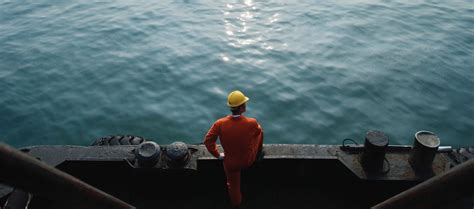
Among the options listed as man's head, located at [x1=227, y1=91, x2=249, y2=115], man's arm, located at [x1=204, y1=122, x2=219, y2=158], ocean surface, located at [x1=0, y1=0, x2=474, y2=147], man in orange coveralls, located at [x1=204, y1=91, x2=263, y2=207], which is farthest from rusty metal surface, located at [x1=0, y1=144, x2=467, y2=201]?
ocean surface, located at [x1=0, y1=0, x2=474, y2=147]

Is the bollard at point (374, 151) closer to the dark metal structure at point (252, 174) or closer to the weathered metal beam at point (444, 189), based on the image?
the dark metal structure at point (252, 174)

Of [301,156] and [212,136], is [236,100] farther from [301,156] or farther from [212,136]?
[301,156]

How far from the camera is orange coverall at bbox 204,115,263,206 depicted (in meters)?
5.10

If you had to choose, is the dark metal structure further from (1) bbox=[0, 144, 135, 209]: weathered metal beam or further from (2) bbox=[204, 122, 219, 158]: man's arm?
(1) bbox=[0, 144, 135, 209]: weathered metal beam

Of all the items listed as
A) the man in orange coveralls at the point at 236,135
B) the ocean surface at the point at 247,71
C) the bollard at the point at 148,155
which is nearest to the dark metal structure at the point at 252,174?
the bollard at the point at 148,155

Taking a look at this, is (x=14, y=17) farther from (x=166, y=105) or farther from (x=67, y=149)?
(x=67, y=149)

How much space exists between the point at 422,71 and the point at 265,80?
21.2ft

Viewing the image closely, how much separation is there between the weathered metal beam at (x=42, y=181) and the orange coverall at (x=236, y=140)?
2.28m

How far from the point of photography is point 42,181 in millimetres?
2562

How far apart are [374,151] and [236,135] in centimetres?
263

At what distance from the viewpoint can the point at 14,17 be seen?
68.0ft

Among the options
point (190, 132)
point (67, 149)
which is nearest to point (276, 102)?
point (190, 132)

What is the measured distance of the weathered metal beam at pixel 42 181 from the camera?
2338 millimetres

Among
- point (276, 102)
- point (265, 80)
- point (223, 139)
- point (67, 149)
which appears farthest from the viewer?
point (265, 80)
